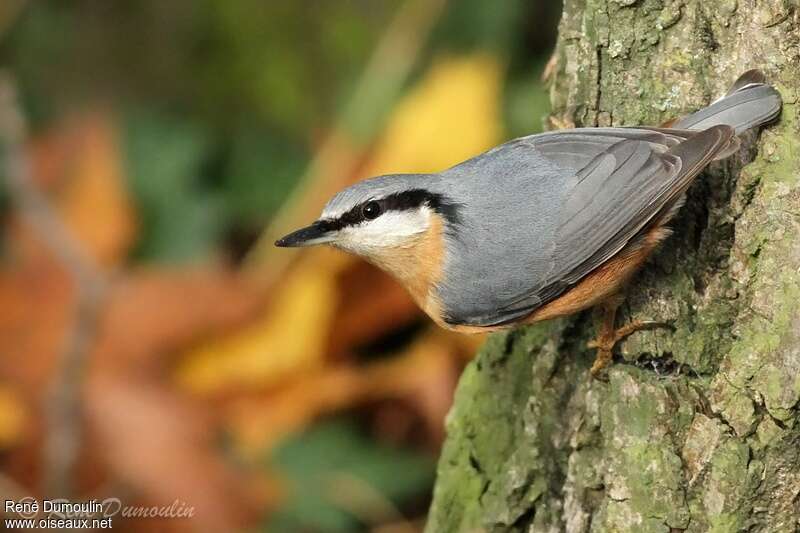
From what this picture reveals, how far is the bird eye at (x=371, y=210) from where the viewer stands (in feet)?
8.15

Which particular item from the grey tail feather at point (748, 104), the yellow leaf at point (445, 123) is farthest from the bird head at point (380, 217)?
the yellow leaf at point (445, 123)

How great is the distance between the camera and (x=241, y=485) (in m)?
3.74

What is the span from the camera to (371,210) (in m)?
2.50

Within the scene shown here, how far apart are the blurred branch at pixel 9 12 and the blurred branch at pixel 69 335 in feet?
2.91

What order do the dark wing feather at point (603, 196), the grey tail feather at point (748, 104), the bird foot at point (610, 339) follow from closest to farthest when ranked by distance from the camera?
the grey tail feather at point (748, 104), the dark wing feather at point (603, 196), the bird foot at point (610, 339)

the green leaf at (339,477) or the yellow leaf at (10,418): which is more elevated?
the yellow leaf at (10,418)

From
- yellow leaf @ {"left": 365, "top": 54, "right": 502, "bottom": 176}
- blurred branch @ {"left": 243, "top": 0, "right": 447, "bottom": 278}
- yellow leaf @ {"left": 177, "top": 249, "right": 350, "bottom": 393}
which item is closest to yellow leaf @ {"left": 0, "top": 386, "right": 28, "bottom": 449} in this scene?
yellow leaf @ {"left": 177, "top": 249, "right": 350, "bottom": 393}

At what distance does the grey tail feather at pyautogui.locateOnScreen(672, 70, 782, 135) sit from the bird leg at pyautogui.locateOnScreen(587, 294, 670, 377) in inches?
18.7

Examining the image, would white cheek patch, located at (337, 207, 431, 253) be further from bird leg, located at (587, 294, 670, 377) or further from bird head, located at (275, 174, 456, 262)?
bird leg, located at (587, 294, 670, 377)

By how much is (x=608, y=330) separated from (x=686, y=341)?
20 centimetres

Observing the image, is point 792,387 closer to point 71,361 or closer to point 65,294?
point 71,361

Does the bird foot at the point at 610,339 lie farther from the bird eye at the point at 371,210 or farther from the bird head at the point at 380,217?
the bird eye at the point at 371,210

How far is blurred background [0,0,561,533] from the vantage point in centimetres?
378

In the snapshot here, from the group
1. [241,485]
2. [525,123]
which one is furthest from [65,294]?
[525,123]
